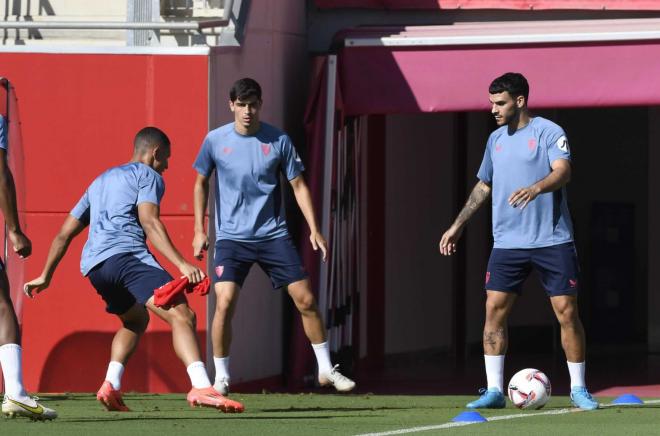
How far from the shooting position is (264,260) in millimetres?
10562

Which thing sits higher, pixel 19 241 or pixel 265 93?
pixel 265 93

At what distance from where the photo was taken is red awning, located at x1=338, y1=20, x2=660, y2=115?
1221 cm

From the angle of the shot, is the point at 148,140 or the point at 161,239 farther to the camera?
the point at 148,140

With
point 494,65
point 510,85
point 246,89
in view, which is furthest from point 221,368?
point 494,65

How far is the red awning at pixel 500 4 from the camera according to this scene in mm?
12883

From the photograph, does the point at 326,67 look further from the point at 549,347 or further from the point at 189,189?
the point at 549,347

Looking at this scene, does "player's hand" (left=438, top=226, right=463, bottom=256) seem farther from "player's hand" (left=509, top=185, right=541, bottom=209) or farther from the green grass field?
the green grass field

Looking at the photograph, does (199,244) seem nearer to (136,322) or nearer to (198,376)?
(136,322)

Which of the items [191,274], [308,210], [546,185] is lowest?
[191,274]

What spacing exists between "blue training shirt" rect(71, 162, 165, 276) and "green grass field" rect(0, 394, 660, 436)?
95cm

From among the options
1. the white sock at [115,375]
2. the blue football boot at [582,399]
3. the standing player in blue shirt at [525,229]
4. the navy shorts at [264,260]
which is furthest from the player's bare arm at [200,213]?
the blue football boot at [582,399]

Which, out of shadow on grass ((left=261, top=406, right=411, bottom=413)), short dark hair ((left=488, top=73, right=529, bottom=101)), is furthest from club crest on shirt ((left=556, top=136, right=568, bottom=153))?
shadow on grass ((left=261, top=406, right=411, bottom=413))

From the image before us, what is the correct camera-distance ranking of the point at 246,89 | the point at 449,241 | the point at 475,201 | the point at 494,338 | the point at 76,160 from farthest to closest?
the point at 76,160 < the point at 246,89 < the point at 475,201 < the point at 494,338 < the point at 449,241

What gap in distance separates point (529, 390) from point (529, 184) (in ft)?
4.09
